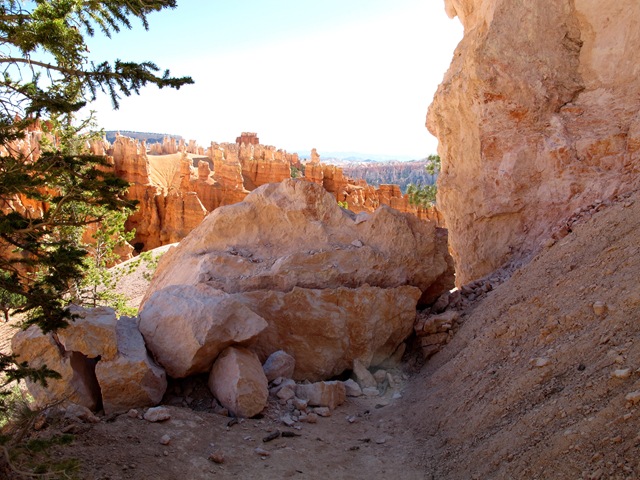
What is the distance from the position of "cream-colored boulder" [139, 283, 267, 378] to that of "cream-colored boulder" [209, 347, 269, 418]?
0.14 metres

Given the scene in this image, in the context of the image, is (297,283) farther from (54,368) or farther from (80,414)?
(80,414)

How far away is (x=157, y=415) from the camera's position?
496cm

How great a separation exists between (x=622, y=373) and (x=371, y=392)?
141 inches

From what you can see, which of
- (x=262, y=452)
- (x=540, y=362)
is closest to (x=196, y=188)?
(x=262, y=452)

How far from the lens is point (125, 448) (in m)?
4.35

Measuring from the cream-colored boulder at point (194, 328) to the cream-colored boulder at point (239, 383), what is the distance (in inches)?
5.6

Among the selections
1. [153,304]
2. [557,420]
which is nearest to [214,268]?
[153,304]

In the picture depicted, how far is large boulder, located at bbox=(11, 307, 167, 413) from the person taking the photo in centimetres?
518

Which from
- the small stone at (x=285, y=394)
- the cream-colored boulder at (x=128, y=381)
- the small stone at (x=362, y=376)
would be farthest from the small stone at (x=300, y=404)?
the cream-colored boulder at (x=128, y=381)

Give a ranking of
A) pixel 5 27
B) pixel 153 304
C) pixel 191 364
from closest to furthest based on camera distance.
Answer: pixel 5 27 → pixel 191 364 → pixel 153 304

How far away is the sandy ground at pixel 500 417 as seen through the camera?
3.52 m

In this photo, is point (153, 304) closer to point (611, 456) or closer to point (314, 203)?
point (314, 203)

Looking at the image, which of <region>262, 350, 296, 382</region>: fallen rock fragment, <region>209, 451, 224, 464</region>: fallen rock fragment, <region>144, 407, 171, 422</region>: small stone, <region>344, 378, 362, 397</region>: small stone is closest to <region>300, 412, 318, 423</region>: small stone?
<region>262, 350, 296, 382</region>: fallen rock fragment

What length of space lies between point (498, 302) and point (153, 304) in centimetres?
428
